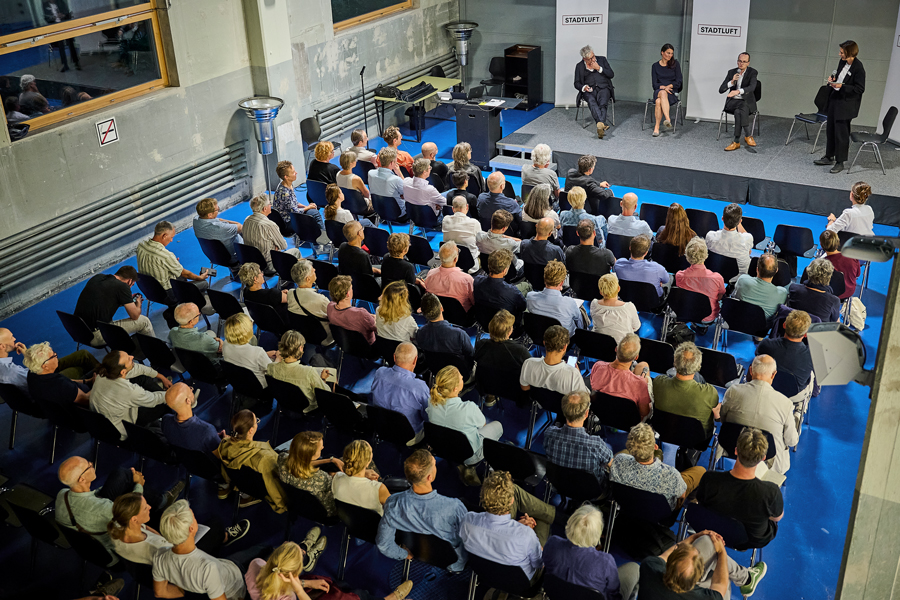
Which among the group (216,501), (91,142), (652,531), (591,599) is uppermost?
(91,142)

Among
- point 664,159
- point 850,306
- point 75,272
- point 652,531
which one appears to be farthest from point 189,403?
point 664,159

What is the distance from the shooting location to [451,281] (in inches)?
273

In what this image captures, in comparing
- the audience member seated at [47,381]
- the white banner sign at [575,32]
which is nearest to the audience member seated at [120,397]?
the audience member seated at [47,381]

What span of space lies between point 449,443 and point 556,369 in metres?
0.90

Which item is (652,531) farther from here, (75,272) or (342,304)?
(75,272)

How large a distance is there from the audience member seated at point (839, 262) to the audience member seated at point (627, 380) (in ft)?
8.13

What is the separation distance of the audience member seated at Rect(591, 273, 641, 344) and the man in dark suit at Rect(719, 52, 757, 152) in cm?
604

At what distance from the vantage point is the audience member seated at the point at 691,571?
147 inches

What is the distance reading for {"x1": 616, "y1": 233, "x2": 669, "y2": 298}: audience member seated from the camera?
22.9 feet

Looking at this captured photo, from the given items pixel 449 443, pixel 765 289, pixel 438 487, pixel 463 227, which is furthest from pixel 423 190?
pixel 449 443

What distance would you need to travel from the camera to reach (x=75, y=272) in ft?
29.9

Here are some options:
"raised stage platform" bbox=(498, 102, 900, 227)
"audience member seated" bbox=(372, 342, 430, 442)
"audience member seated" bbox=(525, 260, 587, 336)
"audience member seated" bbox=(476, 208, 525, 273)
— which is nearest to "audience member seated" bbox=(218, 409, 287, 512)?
"audience member seated" bbox=(372, 342, 430, 442)

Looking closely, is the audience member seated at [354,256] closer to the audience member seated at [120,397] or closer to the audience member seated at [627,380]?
the audience member seated at [120,397]

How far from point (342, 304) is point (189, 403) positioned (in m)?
1.66
